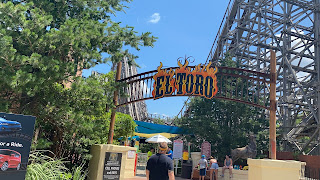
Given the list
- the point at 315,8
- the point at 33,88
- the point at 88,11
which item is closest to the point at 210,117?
the point at 315,8

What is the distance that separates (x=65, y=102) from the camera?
8.12 meters

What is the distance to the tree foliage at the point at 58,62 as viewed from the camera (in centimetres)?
679

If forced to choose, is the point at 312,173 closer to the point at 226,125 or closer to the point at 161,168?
the point at 226,125

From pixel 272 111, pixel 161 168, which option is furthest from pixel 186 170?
pixel 161 168

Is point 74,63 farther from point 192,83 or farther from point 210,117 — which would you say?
point 210,117

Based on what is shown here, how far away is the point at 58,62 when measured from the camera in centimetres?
Result: 700

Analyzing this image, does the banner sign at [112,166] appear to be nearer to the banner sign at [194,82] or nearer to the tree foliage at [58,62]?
the tree foliage at [58,62]

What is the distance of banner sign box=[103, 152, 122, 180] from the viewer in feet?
29.2

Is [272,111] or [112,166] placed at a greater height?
[272,111]

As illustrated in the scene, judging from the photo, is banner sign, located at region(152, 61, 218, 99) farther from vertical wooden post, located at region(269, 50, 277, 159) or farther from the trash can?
the trash can

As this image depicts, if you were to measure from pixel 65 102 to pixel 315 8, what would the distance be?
757 inches

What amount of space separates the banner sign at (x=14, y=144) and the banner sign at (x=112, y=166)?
3611 mm

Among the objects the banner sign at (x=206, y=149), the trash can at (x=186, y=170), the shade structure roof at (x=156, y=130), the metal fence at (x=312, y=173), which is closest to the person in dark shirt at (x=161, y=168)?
the trash can at (x=186, y=170)

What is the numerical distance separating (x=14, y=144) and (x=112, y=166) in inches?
162
